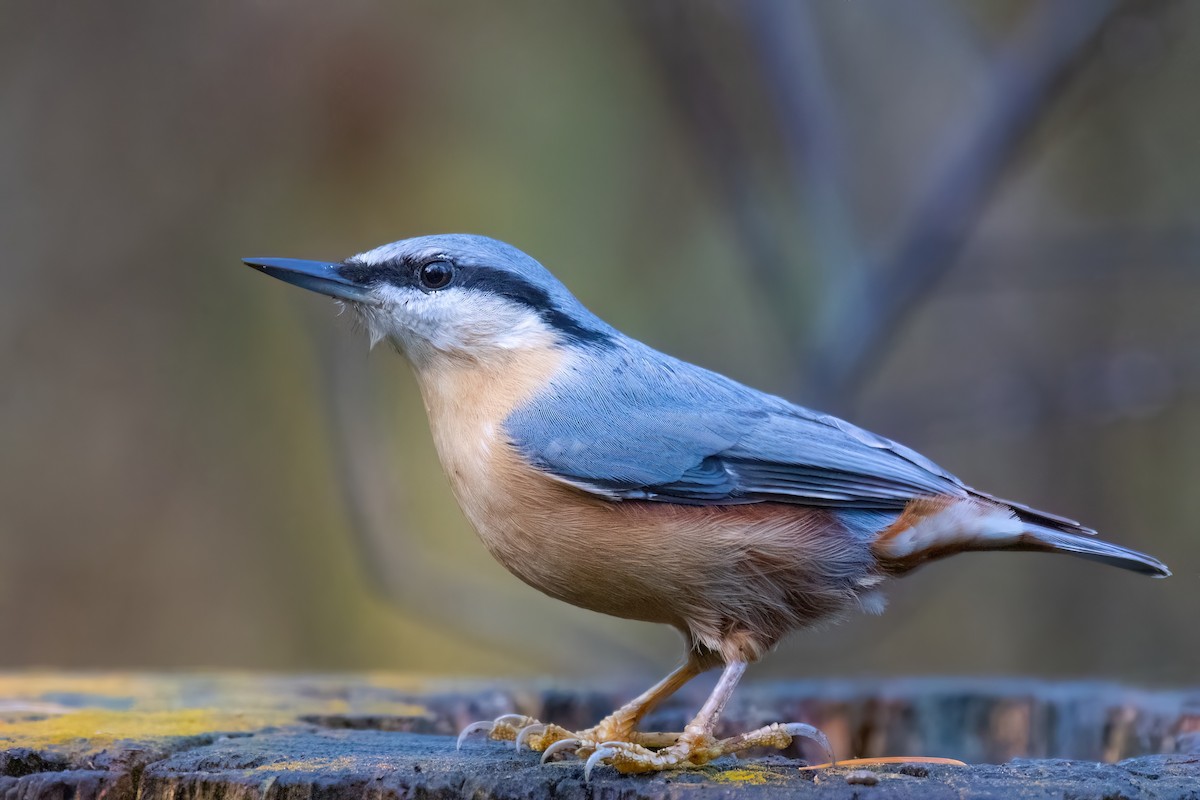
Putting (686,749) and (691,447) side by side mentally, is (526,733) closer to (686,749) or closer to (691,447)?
(686,749)

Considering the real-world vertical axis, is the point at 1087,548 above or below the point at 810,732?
above

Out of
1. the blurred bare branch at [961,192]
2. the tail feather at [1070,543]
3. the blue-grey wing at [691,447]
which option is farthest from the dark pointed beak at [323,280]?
the blurred bare branch at [961,192]

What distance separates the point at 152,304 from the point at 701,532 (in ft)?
18.1

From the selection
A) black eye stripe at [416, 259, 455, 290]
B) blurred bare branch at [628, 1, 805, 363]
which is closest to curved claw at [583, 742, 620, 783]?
black eye stripe at [416, 259, 455, 290]

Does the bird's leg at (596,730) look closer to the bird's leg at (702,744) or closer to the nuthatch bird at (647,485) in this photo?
the nuthatch bird at (647,485)

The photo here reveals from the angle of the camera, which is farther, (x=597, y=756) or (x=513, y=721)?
(x=513, y=721)

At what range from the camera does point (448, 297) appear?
3.12m

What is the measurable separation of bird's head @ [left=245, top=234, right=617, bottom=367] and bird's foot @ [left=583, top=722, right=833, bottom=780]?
1072 millimetres

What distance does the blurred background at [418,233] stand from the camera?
6812mm

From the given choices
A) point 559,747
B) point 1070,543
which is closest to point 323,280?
point 559,747

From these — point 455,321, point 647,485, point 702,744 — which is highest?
point 455,321

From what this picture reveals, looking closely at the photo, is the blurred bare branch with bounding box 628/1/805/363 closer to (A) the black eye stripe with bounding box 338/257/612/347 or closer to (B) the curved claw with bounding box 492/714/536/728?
(A) the black eye stripe with bounding box 338/257/612/347

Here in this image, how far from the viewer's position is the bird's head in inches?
122

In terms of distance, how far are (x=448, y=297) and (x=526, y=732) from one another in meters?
1.14
